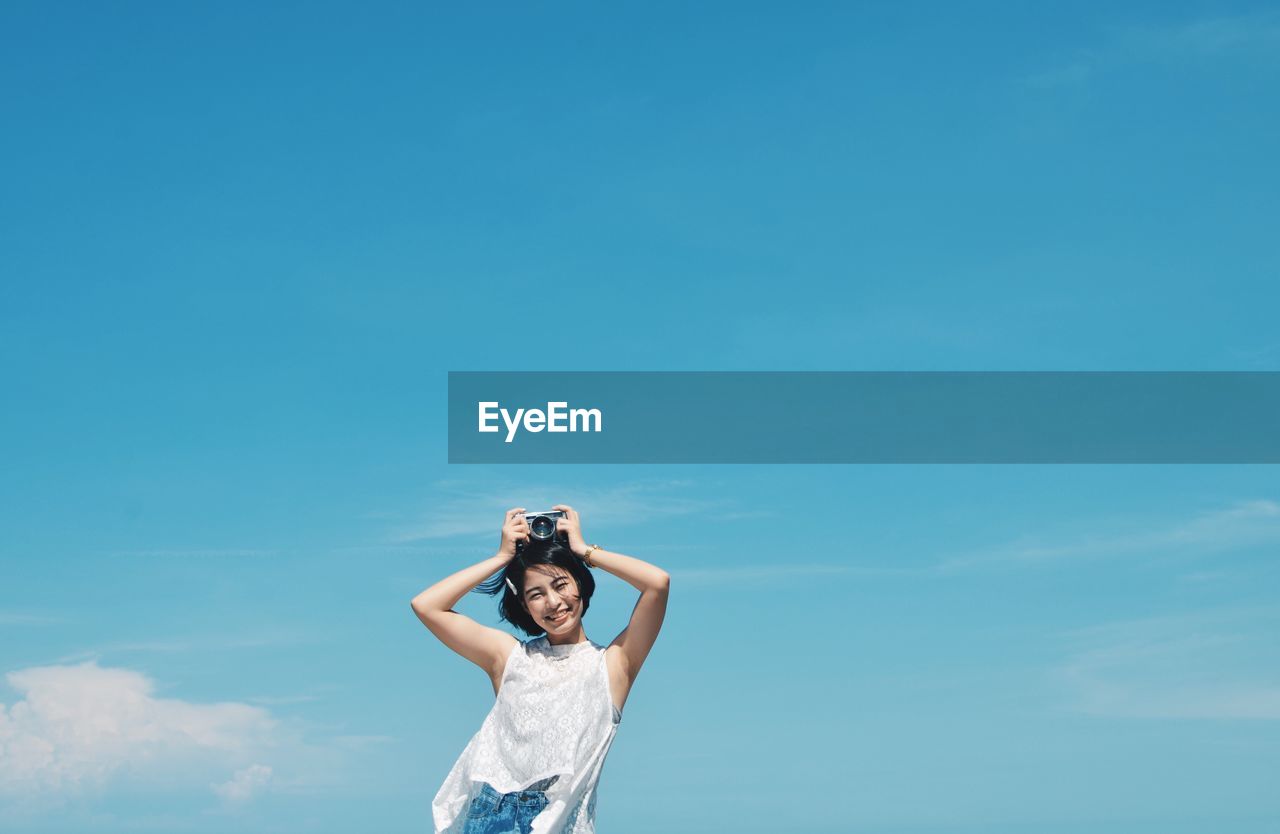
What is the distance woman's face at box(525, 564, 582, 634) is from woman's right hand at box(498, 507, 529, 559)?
142 millimetres

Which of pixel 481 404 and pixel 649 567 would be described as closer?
pixel 649 567

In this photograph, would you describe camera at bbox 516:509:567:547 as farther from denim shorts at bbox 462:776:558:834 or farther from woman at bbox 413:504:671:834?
denim shorts at bbox 462:776:558:834

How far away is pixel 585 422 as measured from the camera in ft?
33.5

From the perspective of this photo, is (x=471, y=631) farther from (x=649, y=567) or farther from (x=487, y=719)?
(x=649, y=567)

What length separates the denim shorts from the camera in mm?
6418

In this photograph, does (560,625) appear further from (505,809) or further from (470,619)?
(505,809)

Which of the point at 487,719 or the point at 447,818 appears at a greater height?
the point at 487,719

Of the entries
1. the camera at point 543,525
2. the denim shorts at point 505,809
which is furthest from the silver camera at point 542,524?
the denim shorts at point 505,809

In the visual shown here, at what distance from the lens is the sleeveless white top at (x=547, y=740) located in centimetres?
640

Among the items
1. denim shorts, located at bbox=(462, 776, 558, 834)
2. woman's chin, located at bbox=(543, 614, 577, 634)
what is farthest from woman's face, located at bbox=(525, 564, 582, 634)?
denim shorts, located at bbox=(462, 776, 558, 834)

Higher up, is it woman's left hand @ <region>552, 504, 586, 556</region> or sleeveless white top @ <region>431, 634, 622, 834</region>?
woman's left hand @ <region>552, 504, 586, 556</region>

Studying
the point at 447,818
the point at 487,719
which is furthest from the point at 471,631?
the point at 447,818

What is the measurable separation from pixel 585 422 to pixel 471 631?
3601mm

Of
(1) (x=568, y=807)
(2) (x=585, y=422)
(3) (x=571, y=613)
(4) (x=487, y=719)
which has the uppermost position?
(2) (x=585, y=422)
